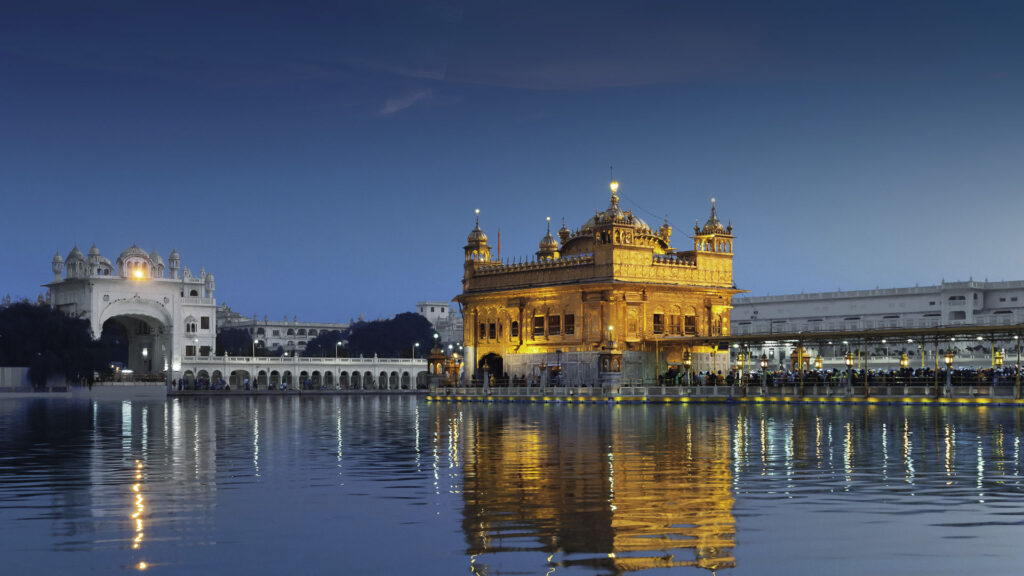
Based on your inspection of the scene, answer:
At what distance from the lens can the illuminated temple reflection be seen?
32.4 feet

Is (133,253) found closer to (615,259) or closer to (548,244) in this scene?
(548,244)

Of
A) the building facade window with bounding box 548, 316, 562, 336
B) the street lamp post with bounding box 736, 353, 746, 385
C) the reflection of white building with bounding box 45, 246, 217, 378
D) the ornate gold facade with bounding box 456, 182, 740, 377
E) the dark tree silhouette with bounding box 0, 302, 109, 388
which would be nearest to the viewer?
the street lamp post with bounding box 736, 353, 746, 385

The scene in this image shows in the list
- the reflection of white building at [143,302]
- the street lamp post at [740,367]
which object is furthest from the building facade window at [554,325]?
the reflection of white building at [143,302]

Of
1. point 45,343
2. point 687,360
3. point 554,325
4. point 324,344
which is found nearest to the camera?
point 687,360

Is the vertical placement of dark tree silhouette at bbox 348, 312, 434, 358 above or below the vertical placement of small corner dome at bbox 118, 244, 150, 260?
below

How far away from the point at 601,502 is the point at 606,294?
50.7 metres

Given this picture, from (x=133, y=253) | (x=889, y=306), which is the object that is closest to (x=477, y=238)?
(x=133, y=253)

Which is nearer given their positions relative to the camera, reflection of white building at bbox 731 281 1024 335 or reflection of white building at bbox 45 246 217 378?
reflection of white building at bbox 45 246 217 378

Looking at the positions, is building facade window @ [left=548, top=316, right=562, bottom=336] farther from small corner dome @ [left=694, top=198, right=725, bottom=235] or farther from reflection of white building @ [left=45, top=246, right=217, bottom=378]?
reflection of white building @ [left=45, top=246, right=217, bottom=378]

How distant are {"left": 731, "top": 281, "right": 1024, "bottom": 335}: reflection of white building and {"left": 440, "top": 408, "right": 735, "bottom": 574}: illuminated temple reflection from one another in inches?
3952

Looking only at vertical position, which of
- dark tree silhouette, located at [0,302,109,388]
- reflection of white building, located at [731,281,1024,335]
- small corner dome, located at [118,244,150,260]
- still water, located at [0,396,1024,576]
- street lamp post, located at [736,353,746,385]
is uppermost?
small corner dome, located at [118,244,150,260]

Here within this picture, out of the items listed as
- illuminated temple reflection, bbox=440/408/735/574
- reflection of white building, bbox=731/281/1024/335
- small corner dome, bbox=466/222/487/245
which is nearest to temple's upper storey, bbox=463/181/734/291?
small corner dome, bbox=466/222/487/245

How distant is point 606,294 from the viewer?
63.8 meters

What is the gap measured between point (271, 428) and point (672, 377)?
32.8 meters
